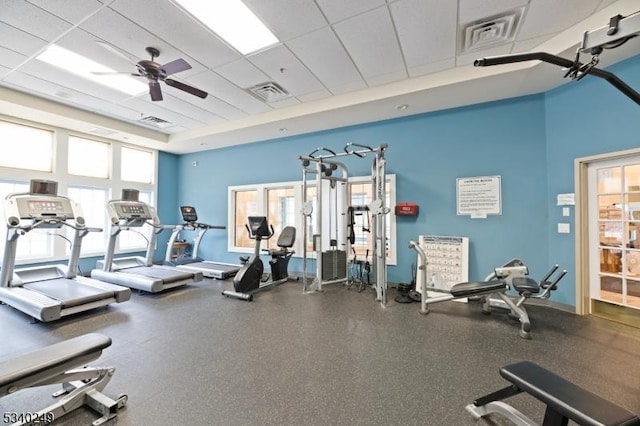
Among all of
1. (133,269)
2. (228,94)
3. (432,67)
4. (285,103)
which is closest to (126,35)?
(228,94)

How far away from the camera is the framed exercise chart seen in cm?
423

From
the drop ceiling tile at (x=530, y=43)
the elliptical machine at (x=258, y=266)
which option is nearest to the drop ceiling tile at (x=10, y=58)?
the elliptical machine at (x=258, y=266)

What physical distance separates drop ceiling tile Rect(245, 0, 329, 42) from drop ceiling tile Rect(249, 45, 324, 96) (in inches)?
11.8

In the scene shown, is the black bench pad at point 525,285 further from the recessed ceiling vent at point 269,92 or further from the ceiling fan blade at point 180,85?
the ceiling fan blade at point 180,85

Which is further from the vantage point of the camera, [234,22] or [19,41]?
[19,41]

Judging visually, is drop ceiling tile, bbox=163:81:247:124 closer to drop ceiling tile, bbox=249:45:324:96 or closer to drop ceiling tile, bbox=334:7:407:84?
drop ceiling tile, bbox=249:45:324:96

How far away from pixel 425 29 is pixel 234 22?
1993 mm

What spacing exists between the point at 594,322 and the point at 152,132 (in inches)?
323

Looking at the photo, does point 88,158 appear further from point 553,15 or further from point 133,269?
point 553,15

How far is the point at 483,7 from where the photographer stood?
261cm

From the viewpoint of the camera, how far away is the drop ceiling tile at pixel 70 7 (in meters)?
2.50

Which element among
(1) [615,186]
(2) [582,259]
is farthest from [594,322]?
(1) [615,186]

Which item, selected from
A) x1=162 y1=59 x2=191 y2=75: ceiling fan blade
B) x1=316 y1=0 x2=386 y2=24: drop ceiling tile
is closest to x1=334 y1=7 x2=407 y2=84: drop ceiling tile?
x1=316 y1=0 x2=386 y2=24: drop ceiling tile

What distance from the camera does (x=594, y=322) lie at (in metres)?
3.25
